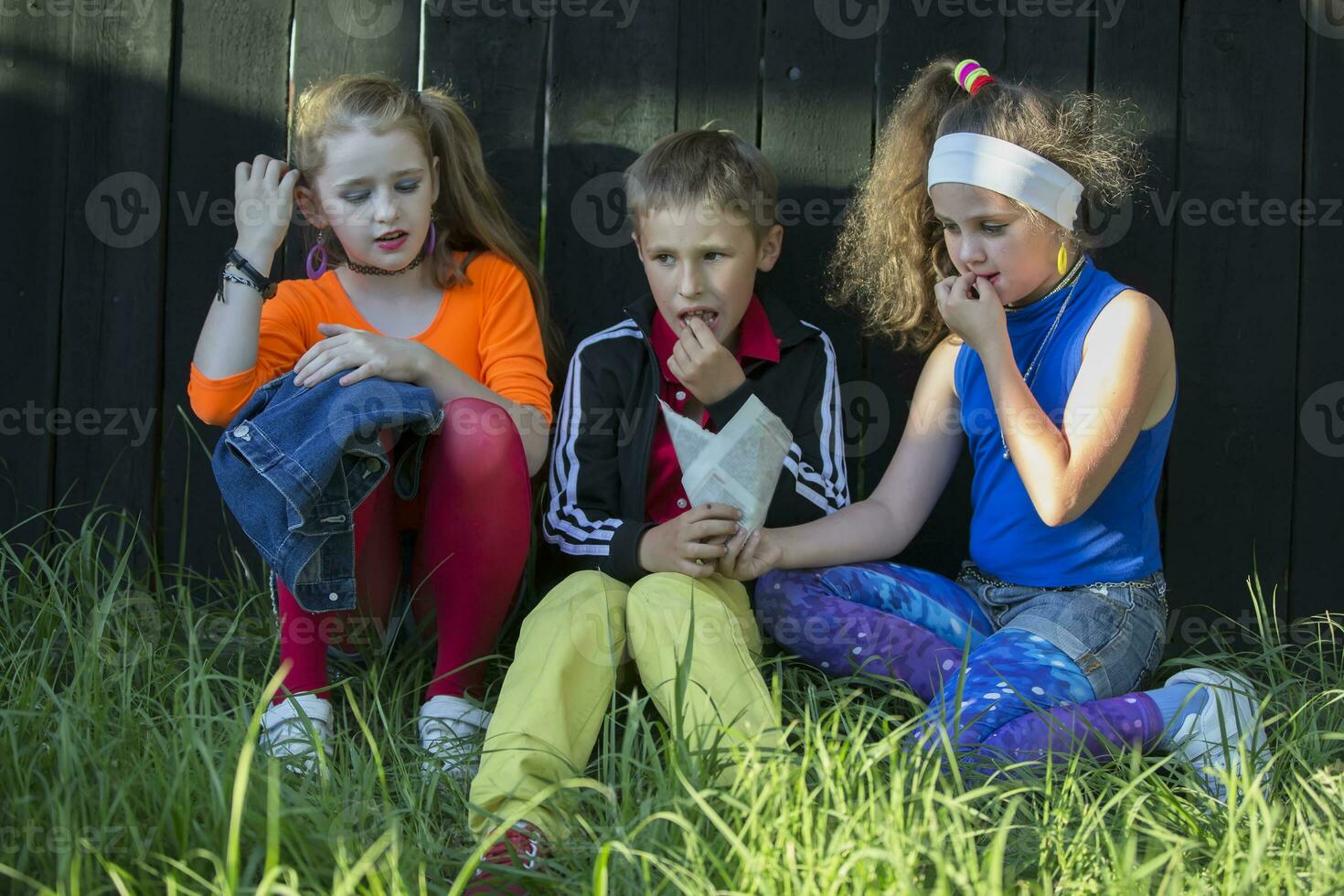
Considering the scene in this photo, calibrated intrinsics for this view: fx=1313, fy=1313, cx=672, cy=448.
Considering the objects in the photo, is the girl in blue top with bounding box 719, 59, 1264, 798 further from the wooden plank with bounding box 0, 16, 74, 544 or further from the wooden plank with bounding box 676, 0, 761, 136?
the wooden plank with bounding box 0, 16, 74, 544

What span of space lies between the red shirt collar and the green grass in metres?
0.72

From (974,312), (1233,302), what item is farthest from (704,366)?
(1233,302)

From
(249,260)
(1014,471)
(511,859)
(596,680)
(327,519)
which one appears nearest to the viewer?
(511,859)

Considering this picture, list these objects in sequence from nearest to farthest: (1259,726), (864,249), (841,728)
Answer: (1259,726)
(841,728)
(864,249)

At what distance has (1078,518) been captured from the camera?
2.49 m

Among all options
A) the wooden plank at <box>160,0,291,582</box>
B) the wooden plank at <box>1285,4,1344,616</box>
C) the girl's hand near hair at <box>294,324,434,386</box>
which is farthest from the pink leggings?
the wooden plank at <box>1285,4,1344,616</box>

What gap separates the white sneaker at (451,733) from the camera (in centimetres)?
209

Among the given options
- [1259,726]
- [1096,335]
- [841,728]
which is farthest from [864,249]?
[1259,726]

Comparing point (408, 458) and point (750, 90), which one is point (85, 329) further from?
point (750, 90)

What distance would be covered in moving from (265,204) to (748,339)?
0.98 meters

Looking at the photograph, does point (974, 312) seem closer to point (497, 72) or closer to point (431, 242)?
point (431, 242)

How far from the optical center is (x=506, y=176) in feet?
9.64

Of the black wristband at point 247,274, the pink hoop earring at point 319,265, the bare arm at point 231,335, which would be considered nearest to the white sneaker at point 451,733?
the bare arm at point 231,335

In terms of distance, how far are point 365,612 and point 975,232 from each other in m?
1.35
